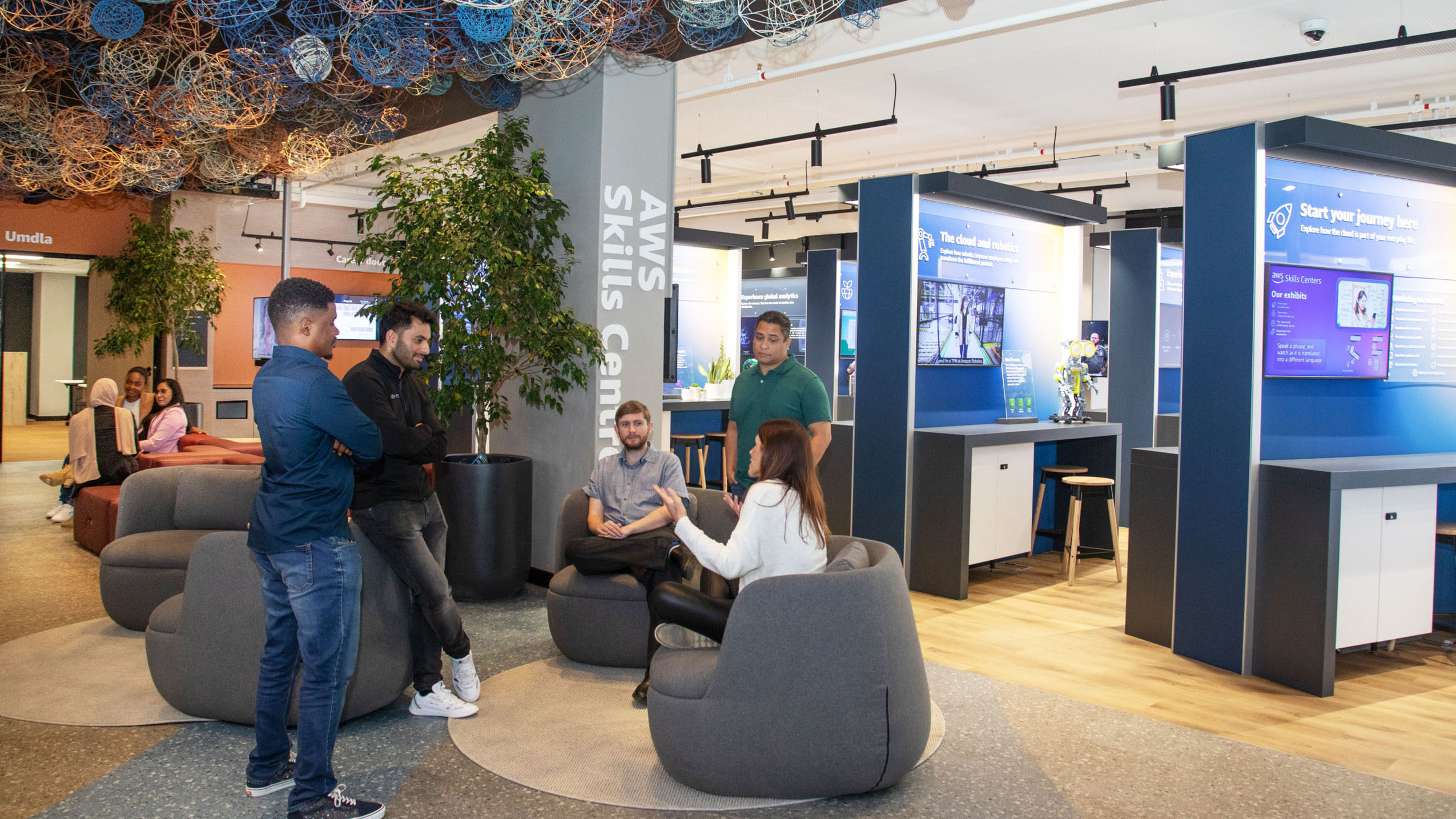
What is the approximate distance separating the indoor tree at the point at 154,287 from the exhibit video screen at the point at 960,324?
29.3 feet

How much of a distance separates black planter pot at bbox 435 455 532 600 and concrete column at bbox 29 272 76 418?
16.8 metres

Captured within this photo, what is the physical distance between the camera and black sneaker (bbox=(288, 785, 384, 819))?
278 centimetres

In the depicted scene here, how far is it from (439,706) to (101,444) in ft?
15.6

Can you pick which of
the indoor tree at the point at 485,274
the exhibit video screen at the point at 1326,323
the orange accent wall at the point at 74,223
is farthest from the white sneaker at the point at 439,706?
the orange accent wall at the point at 74,223

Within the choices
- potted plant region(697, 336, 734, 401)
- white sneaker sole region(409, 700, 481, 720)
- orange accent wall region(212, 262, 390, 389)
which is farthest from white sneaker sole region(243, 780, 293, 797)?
orange accent wall region(212, 262, 390, 389)

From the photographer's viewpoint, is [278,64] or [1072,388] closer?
[278,64]

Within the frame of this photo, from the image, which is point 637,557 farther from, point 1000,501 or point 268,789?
point 1000,501

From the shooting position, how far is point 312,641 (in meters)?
2.83

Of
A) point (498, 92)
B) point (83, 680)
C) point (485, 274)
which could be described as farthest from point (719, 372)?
point (83, 680)

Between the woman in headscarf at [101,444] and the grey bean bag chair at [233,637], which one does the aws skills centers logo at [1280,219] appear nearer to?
the grey bean bag chair at [233,637]

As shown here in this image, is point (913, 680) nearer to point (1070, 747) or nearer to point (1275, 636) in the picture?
point (1070, 747)

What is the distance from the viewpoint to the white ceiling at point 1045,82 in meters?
7.92

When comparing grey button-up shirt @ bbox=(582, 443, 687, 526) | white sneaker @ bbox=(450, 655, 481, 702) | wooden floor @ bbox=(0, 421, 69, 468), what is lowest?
white sneaker @ bbox=(450, 655, 481, 702)

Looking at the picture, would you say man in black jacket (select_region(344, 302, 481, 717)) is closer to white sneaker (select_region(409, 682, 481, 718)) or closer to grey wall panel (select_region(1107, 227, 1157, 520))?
white sneaker (select_region(409, 682, 481, 718))
